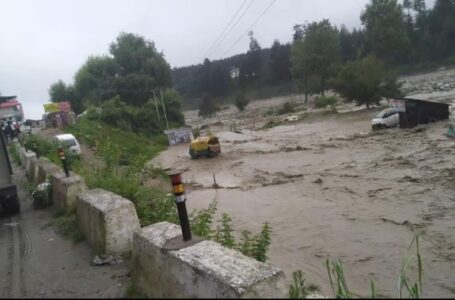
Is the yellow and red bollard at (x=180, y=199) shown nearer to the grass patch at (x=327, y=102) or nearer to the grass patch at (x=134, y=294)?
the grass patch at (x=134, y=294)

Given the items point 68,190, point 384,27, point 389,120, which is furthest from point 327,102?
point 68,190

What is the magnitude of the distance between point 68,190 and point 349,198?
12162 millimetres

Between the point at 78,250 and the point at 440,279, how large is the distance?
7.61 metres

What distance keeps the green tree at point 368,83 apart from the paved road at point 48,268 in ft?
169

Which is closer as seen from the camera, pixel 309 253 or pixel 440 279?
pixel 440 279

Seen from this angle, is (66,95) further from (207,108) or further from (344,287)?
(344,287)

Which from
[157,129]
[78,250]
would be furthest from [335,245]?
[157,129]

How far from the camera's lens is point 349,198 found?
18.6 metres

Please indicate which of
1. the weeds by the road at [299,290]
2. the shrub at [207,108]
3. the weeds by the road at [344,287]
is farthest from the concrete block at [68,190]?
A: the shrub at [207,108]

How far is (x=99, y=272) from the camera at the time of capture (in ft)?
20.1

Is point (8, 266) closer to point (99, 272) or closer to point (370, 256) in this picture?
point (99, 272)

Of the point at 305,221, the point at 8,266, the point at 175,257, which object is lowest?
the point at 305,221

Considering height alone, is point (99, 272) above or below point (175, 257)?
below

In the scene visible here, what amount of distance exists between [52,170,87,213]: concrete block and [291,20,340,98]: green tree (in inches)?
3121
